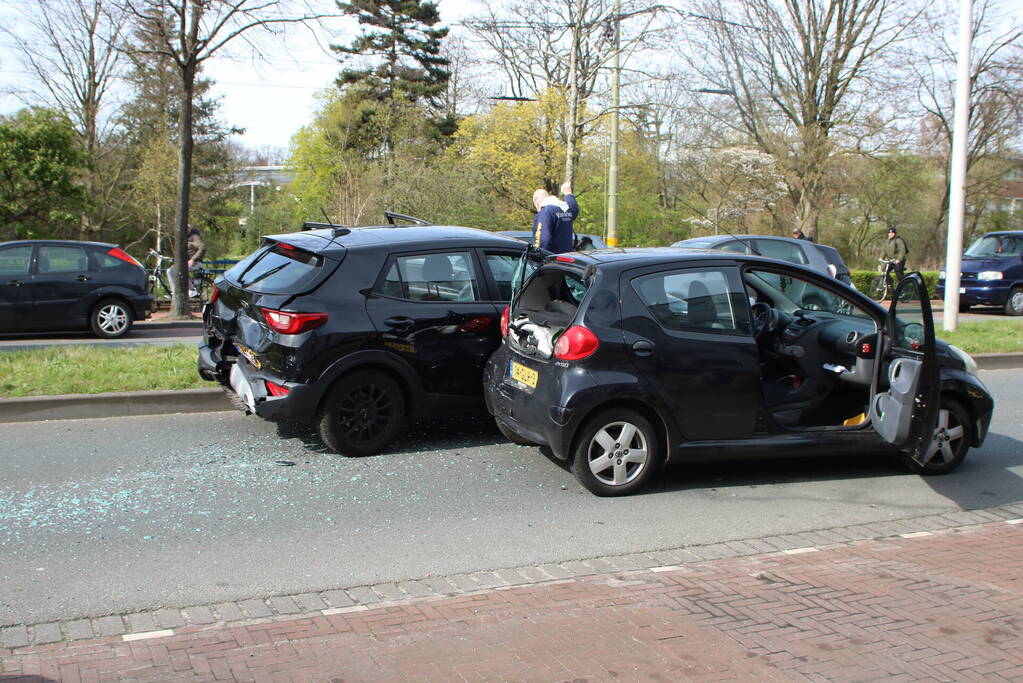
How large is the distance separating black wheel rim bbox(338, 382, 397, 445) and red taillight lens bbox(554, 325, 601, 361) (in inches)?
66.5

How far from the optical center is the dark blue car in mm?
20797

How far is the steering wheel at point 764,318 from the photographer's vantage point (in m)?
6.87

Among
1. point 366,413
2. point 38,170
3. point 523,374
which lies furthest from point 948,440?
point 38,170

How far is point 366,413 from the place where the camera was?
7023 millimetres

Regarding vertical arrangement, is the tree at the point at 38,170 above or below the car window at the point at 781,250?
above

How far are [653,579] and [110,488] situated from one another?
3.60m

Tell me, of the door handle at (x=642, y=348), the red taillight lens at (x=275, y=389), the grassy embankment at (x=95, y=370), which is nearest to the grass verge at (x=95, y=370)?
the grassy embankment at (x=95, y=370)

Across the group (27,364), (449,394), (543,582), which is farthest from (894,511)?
(27,364)

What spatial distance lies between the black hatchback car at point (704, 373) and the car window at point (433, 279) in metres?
0.59

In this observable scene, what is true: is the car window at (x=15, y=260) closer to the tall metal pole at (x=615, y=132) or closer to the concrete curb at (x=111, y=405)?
the concrete curb at (x=111, y=405)

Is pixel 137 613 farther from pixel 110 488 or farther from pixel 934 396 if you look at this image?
pixel 934 396

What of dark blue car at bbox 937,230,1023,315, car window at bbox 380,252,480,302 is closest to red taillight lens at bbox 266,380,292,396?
car window at bbox 380,252,480,302

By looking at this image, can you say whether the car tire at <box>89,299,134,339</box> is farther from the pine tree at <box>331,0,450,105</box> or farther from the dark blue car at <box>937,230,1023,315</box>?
the pine tree at <box>331,0,450,105</box>

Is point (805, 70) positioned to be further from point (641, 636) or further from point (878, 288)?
point (641, 636)
